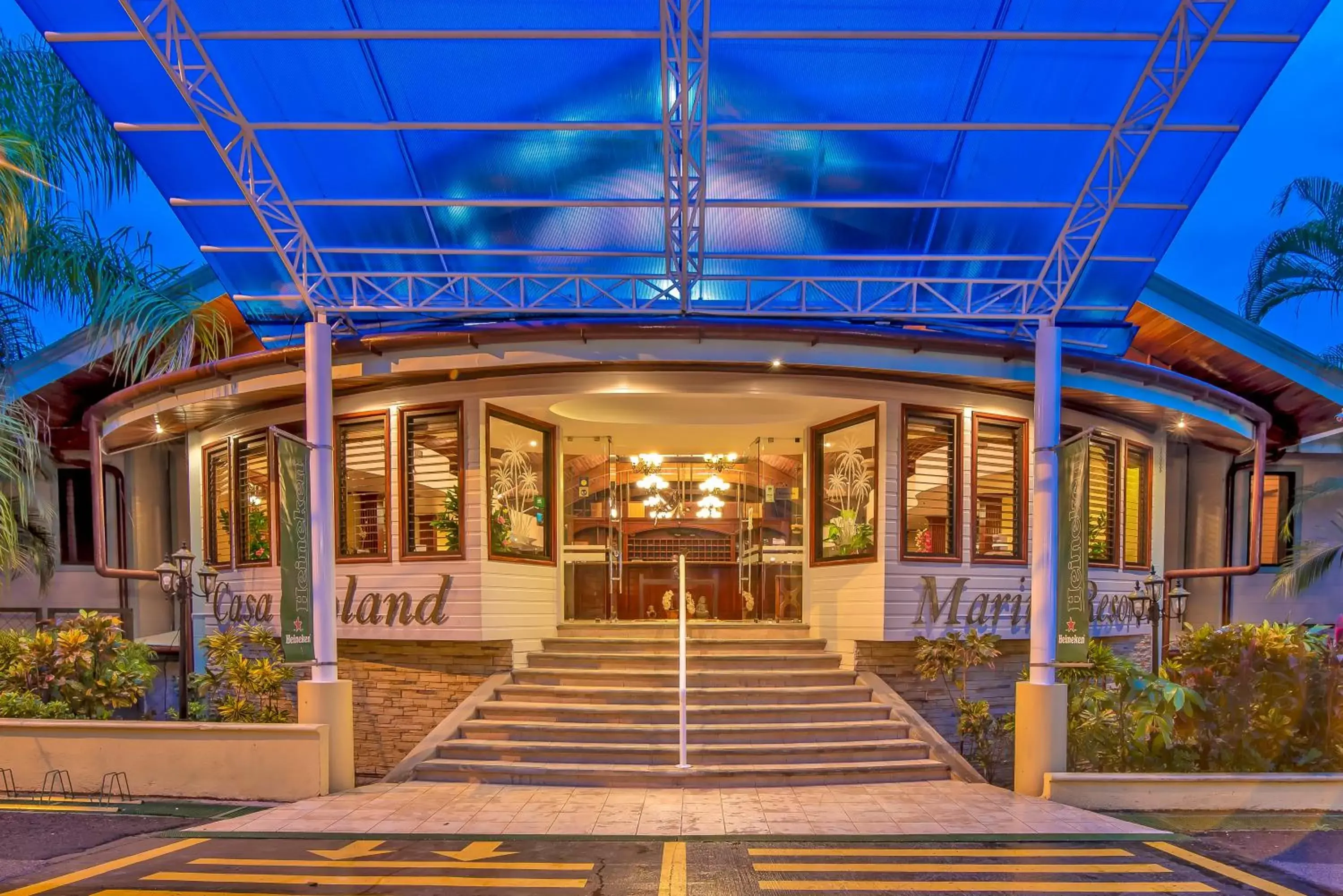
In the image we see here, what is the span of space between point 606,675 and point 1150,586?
6.55m

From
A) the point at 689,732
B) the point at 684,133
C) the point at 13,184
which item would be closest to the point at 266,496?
the point at 13,184

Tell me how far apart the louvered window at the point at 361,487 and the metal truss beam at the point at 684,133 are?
4.27 metres

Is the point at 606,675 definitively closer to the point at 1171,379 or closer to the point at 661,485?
the point at 661,485

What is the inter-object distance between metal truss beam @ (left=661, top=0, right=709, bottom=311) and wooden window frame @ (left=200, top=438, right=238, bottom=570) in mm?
6733

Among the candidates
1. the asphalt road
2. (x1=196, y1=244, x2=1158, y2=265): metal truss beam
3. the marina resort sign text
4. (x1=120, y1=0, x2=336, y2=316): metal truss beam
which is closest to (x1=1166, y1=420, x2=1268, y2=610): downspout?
the marina resort sign text

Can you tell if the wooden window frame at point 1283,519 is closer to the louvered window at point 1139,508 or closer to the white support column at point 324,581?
the louvered window at point 1139,508

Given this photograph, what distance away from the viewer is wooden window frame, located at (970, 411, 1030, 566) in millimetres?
11438

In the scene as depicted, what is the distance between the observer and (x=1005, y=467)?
11789mm

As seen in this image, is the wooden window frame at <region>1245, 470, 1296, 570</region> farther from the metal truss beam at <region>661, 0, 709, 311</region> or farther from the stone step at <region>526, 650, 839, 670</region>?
the metal truss beam at <region>661, 0, 709, 311</region>

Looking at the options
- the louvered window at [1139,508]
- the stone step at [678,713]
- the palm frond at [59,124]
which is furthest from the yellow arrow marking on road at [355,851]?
the palm frond at [59,124]

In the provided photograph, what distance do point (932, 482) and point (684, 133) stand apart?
18.3 ft

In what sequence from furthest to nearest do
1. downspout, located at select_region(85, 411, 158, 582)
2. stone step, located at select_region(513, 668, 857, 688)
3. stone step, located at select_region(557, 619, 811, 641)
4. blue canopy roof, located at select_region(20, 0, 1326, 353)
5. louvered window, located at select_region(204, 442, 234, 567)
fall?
louvered window, located at select_region(204, 442, 234, 567), downspout, located at select_region(85, 411, 158, 582), stone step, located at select_region(557, 619, 811, 641), stone step, located at select_region(513, 668, 857, 688), blue canopy roof, located at select_region(20, 0, 1326, 353)

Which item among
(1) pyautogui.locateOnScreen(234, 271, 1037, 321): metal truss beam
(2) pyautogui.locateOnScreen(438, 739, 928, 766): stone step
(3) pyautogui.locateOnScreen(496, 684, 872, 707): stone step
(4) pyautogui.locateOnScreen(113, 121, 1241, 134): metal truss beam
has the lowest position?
(2) pyautogui.locateOnScreen(438, 739, 928, 766): stone step

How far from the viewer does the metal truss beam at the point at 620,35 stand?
7352mm
